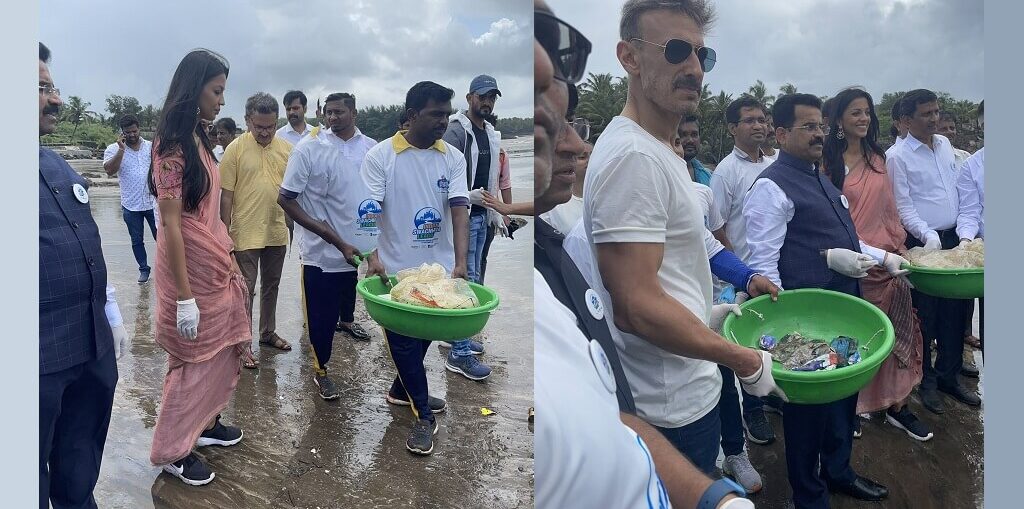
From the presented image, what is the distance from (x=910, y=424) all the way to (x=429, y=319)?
1.51 m

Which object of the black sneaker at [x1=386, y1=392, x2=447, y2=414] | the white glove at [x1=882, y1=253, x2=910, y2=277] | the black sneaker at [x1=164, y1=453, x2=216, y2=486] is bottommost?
the black sneaker at [x1=164, y1=453, x2=216, y2=486]

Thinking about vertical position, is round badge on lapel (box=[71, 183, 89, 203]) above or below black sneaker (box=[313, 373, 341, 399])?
above

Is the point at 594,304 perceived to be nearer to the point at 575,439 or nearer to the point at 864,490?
the point at 575,439

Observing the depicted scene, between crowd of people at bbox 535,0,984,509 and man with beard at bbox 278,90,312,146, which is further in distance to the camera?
man with beard at bbox 278,90,312,146

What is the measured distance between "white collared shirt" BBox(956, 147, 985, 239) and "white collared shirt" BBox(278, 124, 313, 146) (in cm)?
245

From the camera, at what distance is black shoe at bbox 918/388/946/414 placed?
188cm

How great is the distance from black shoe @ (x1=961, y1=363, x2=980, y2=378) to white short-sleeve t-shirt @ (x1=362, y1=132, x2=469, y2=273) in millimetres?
1894

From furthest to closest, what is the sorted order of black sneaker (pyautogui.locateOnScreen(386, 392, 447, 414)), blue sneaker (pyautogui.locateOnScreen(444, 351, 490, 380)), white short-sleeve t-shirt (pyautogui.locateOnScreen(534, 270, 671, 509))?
1. blue sneaker (pyautogui.locateOnScreen(444, 351, 490, 380))
2. black sneaker (pyautogui.locateOnScreen(386, 392, 447, 414))
3. white short-sleeve t-shirt (pyautogui.locateOnScreen(534, 270, 671, 509))

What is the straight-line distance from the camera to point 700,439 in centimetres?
169

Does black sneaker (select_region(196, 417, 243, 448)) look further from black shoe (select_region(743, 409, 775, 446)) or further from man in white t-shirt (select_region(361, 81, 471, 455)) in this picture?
black shoe (select_region(743, 409, 775, 446))

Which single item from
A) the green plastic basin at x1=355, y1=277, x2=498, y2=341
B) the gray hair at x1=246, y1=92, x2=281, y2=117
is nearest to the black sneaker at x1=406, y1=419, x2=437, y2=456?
the green plastic basin at x1=355, y1=277, x2=498, y2=341

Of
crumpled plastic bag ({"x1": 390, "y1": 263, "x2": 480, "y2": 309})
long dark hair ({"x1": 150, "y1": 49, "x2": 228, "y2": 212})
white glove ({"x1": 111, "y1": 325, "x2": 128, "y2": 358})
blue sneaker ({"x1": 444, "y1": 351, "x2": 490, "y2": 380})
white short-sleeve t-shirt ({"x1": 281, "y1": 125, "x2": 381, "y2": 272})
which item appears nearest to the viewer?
white glove ({"x1": 111, "y1": 325, "x2": 128, "y2": 358})

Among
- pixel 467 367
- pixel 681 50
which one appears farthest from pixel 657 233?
pixel 467 367

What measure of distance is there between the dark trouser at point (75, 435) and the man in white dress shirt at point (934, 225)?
228 cm
